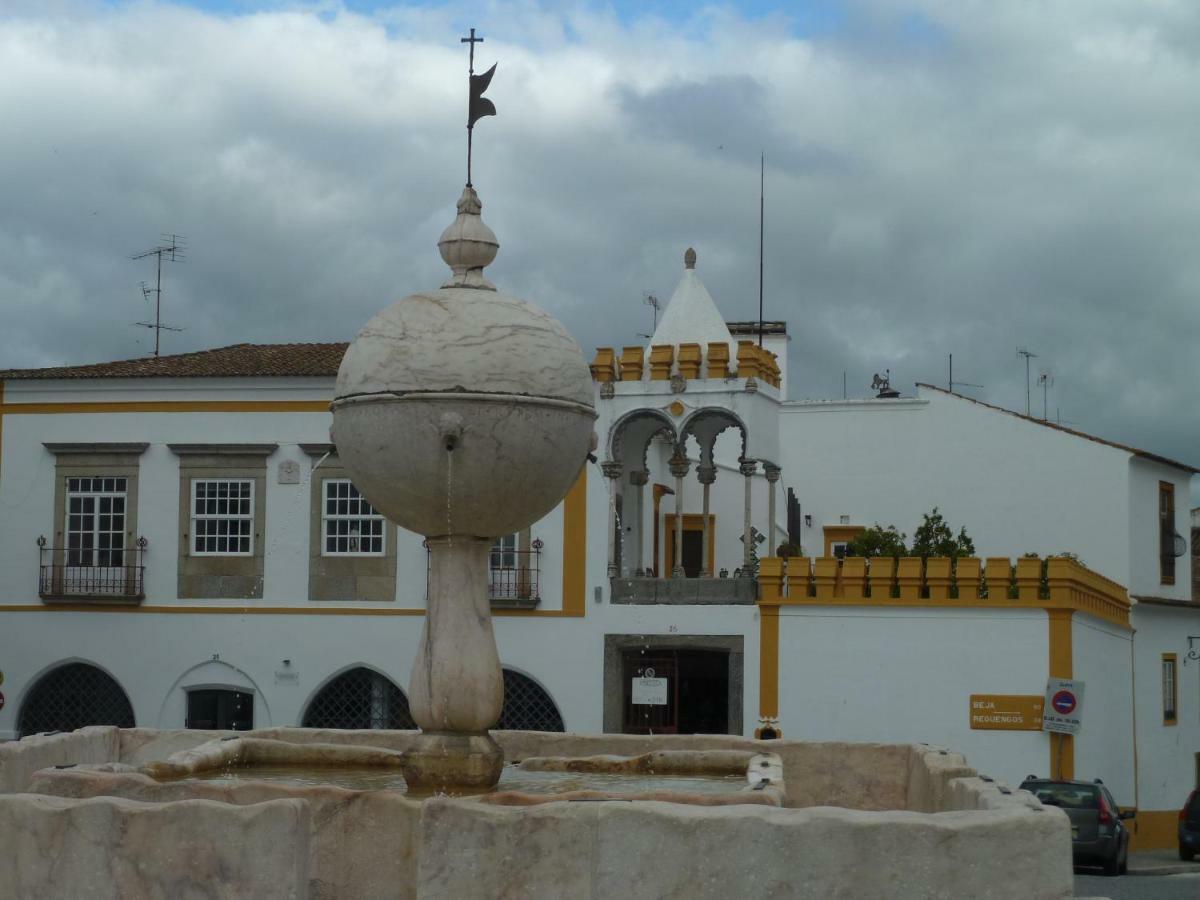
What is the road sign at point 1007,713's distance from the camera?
25.2m

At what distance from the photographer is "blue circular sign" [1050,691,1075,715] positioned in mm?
24547

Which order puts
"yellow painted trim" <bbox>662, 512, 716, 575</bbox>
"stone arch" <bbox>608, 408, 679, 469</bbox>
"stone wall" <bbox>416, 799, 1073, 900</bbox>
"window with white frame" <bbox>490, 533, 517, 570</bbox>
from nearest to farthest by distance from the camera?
1. "stone wall" <bbox>416, 799, 1073, 900</bbox>
2. "stone arch" <bbox>608, 408, 679, 469</bbox>
3. "window with white frame" <bbox>490, 533, 517, 570</bbox>
4. "yellow painted trim" <bbox>662, 512, 716, 575</bbox>

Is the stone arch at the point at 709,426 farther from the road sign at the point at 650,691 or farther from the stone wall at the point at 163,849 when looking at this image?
the stone wall at the point at 163,849

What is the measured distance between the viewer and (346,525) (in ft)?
94.6

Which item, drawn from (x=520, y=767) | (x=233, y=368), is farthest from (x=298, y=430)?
(x=520, y=767)

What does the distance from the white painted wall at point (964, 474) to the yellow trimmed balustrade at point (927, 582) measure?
24.6ft

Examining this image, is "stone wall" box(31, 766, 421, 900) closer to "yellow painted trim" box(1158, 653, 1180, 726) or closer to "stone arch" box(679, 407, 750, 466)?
"stone arch" box(679, 407, 750, 466)

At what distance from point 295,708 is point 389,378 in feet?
63.3

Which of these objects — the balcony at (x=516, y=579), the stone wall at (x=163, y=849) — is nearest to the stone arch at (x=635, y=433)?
the balcony at (x=516, y=579)

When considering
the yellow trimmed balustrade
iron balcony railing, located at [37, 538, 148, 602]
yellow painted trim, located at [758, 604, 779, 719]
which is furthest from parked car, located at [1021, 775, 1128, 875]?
iron balcony railing, located at [37, 538, 148, 602]

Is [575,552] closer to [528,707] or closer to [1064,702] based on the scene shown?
[528,707]

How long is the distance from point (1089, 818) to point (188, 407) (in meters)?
15.7

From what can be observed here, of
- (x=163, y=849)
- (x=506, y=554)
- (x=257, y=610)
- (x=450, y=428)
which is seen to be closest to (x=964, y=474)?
(x=506, y=554)

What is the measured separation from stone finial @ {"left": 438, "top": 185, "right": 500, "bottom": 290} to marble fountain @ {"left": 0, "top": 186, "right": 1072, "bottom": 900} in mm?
13
